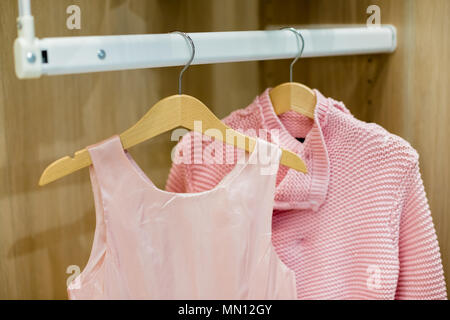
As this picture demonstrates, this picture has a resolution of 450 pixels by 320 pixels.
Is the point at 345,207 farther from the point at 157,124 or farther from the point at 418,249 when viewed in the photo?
the point at 157,124

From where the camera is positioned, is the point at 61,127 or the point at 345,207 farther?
the point at 61,127

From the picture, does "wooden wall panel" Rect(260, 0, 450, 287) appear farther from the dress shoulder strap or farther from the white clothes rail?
the dress shoulder strap

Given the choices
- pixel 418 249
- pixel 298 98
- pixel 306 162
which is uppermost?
pixel 298 98

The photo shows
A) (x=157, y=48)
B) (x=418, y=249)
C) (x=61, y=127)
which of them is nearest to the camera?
(x=157, y=48)

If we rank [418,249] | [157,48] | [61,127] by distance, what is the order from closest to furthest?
[157,48]
[418,249]
[61,127]

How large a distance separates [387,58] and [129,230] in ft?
2.46

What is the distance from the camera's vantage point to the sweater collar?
1.04 meters

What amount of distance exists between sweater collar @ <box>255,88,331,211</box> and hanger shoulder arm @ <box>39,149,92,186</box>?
0.35 metres

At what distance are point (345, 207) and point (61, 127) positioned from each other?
2.06 ft

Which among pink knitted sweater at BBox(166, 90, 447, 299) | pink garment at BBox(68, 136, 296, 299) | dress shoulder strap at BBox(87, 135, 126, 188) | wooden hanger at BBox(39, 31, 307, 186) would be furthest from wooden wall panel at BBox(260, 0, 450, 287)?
dress shoulder strap at BBox(87, 135, 126, 188)

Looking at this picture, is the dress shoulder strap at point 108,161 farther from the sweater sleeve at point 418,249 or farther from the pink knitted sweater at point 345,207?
the sweater sleeve at point 418,249

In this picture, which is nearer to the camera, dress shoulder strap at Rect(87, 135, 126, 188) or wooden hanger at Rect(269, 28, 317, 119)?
dress shoulder strap at Rect(87, 135, 126, 188)

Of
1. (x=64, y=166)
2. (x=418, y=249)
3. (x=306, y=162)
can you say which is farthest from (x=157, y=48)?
(x=418, y=249)

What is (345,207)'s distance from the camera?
1.05 meters
